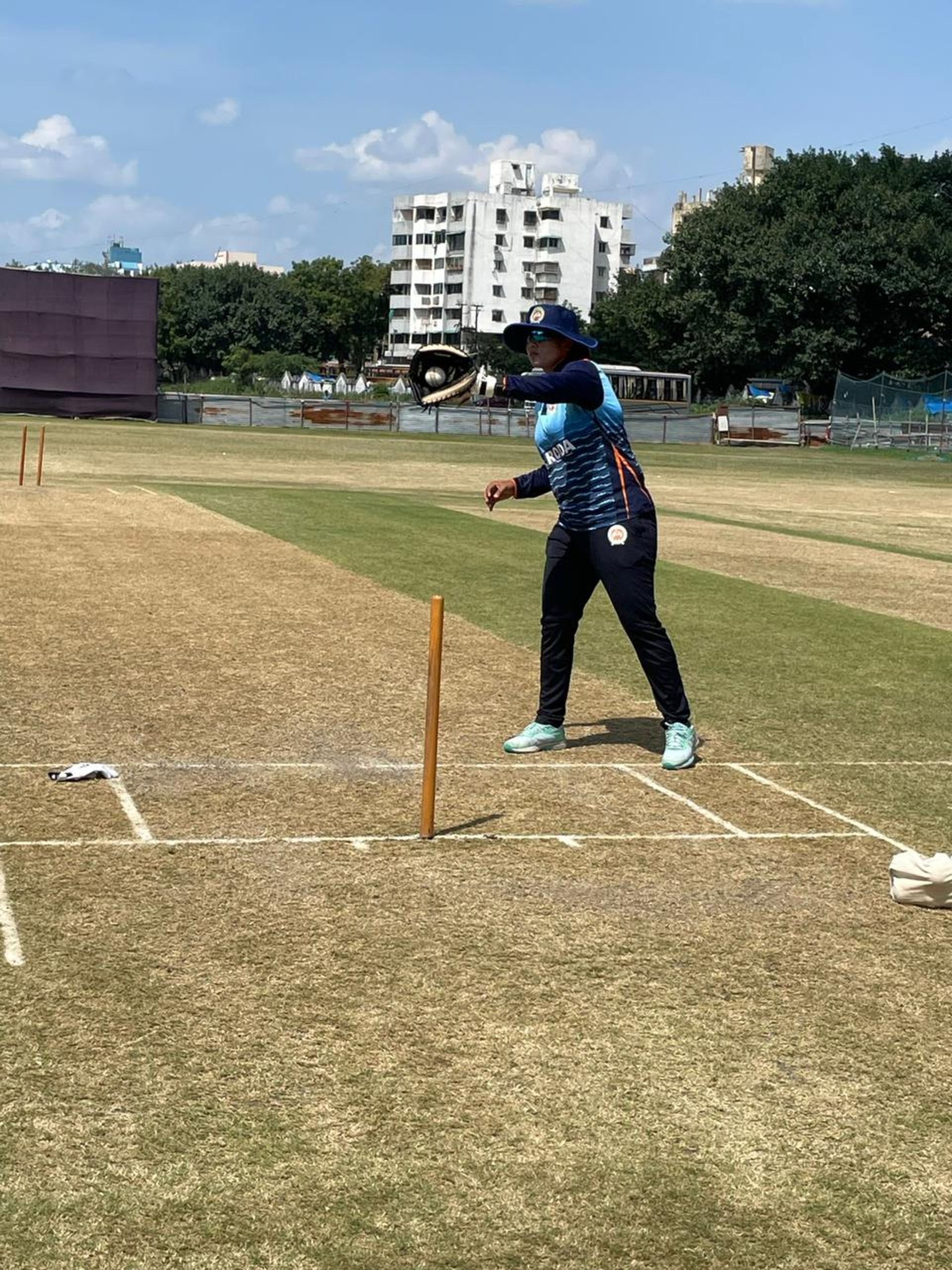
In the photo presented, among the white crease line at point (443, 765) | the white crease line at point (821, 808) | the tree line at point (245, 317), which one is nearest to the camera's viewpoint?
the white crease line at point (821, 808)

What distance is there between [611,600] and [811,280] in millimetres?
84725

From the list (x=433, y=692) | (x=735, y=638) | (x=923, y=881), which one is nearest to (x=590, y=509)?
(x=433, y=692)

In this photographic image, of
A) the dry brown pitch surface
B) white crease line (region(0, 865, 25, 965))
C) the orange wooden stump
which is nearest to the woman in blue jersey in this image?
the dry brown pitch surface

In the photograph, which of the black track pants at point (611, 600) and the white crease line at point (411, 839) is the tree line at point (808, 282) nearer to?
the black track pants at point (611, 600)

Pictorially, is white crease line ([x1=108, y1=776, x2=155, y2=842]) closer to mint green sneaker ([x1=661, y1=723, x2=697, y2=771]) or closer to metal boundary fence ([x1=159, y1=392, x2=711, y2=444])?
mint green sneaker ([x1=661, y1=723, x2=697, y2=771])

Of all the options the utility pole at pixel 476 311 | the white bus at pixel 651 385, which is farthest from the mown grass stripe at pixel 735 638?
the utility pole at pixel 476 311

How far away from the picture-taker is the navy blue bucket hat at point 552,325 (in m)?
8.62

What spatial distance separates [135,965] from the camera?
18.7 ft

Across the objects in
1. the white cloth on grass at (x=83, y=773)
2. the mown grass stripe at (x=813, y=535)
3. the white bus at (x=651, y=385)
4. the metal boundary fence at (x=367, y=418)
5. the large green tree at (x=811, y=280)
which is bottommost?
the white cloth on grass at (x=83, y=773)

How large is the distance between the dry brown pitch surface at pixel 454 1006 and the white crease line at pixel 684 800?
0.11 ft

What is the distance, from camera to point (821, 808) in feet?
27.9

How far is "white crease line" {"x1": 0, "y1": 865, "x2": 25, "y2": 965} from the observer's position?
572cm

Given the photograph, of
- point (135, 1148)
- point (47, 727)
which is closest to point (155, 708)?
point (47, 727)

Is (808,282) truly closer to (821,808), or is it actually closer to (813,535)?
(813,535)
